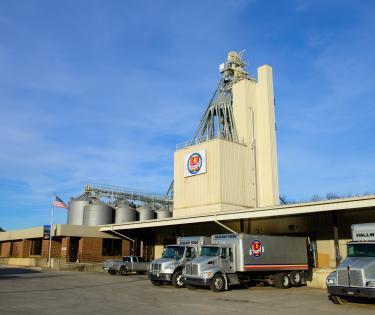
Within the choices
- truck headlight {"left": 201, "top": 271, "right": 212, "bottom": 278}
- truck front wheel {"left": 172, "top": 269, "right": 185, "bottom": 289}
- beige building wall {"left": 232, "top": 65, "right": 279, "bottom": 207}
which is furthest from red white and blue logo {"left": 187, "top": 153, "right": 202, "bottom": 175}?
truck headlight {"left": 201, "top": 271, "right": 212, "bottom": 278}

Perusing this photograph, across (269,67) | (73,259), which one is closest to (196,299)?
(73,259)

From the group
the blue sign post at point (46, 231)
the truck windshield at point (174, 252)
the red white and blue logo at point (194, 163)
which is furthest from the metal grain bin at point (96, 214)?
the truck windshield at point (174, 252)

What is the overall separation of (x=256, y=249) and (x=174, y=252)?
5.00 m

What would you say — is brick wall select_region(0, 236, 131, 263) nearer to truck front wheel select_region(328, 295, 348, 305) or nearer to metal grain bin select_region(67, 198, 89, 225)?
metal grain bin select_region(67, 198, 89, 225)

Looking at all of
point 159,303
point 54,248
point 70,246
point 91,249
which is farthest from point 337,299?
point 54,248

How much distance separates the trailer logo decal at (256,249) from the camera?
78.3ft

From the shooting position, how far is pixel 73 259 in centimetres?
4478

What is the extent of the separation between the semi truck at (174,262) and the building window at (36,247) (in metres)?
28.3

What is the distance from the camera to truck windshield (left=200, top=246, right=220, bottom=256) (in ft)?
75.4

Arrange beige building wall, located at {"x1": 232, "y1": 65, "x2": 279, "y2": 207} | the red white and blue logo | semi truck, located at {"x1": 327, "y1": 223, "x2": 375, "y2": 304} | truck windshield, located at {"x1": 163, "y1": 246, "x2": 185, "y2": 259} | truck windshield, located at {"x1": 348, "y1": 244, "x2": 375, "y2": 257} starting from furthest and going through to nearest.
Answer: beige building wall, located at {"x1": 232, "y1": 65, "x2": 279, "y2": 207}, the red white and blue logo, truck windshield, located at {"x1": 163, "y1": 246, "x2": 185, "y2": 259}, truck windshield, located at {"x1": 348, "y1": 244, "x2": 375, "y2": 257}, semi truck, located at {"x1": 327, "y1": 223, "x2": 375, "y2": 304}

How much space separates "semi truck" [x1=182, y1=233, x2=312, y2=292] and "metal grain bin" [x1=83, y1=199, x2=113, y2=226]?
95.7 ft

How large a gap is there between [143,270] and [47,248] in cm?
1403

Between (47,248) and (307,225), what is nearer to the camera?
(307,225)

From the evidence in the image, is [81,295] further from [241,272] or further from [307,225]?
[307,225]
